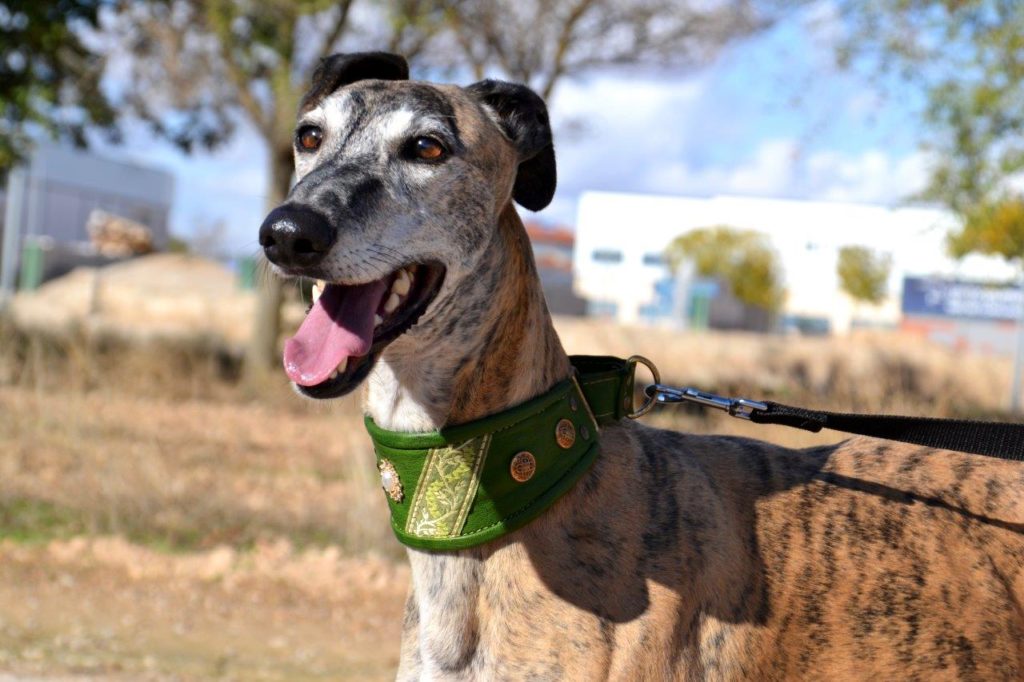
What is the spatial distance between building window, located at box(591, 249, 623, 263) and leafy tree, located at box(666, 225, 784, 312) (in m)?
22.0

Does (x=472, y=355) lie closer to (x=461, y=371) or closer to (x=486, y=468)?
(x=461, y=371)

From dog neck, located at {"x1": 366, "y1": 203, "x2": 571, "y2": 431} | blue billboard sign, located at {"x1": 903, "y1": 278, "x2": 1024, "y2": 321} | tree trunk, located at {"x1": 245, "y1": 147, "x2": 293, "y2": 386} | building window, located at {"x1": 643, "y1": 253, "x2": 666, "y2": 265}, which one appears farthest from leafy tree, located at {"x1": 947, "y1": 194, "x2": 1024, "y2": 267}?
blue billboard sign, located at {"x1": 903, "y1": 278, "x2": 1024, "y2": 321}

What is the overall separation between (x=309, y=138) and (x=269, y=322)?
13.2 metres

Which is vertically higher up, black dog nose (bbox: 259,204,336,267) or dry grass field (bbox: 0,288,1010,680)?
black dog nose (bbox: 259,204,336,267)

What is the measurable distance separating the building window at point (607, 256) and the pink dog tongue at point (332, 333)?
16.9 m

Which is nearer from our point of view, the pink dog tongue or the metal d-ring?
the pink dog tongue

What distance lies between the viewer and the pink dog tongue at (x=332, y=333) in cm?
232

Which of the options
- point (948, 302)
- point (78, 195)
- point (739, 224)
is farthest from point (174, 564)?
point (78, 195)

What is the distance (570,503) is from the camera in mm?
2461

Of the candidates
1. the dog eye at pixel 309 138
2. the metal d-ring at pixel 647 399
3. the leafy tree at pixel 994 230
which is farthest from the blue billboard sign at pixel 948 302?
the dog eye at pixel 309 138

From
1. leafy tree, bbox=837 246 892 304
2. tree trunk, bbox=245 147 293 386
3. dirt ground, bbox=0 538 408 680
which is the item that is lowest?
dirt ground, bbox=0 538 408 680

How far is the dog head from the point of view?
232cm

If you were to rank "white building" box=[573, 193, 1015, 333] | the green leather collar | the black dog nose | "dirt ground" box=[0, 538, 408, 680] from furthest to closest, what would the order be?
"white building" box=[573, 193, 1015, 333] → "dirt ground" box=[0, 538, 408, 680] → the green leather collar → the black dog nose

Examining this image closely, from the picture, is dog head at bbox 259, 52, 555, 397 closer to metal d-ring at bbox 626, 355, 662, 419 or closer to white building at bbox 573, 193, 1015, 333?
metal d-ring at bbox 626, 355, 662, 419
